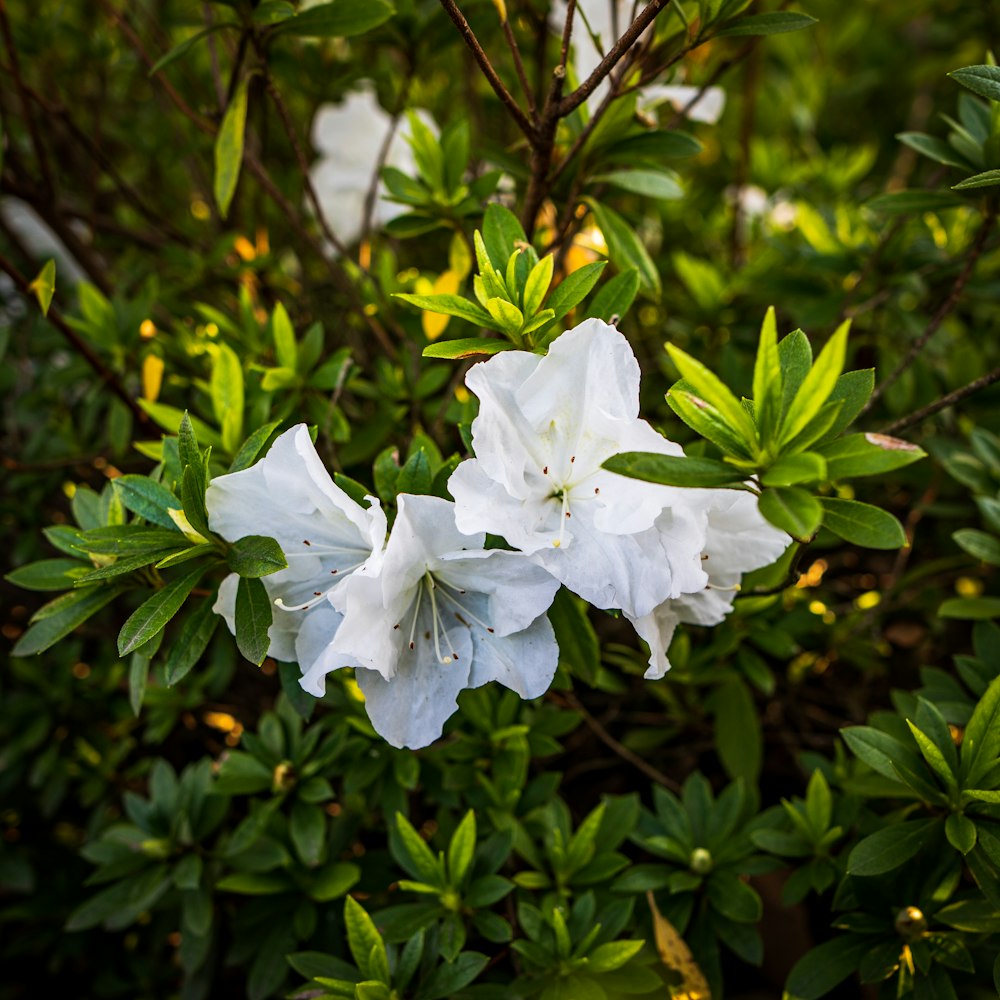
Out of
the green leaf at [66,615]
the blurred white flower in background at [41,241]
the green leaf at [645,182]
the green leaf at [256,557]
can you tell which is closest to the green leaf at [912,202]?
the green leaf at [645,182]

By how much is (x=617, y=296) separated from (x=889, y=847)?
2.66 feet

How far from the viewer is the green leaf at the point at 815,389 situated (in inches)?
36.5

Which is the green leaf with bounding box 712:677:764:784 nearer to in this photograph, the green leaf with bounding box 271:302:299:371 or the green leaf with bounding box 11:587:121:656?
the green leaf with bounding box 271:302:299:371

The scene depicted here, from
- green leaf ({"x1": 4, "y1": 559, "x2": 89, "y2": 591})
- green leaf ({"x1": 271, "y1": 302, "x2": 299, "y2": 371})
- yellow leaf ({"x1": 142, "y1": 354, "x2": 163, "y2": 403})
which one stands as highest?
green leaf ({"x1": 271, "y1": 302, "x2": 299, "y2": 371})

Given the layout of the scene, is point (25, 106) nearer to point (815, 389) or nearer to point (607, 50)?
point (607, 50)

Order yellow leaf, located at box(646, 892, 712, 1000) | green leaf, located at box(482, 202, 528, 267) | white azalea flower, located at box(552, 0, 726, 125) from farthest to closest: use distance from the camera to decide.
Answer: white azalea flower, located at box(552, 0, 726, 125) < yellow leaf, located at box(646, 892, 712, 1000) < green leaf, located at box(482, 202, 528, 267)

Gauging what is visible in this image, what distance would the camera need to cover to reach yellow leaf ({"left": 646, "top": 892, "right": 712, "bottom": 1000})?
1371 mm

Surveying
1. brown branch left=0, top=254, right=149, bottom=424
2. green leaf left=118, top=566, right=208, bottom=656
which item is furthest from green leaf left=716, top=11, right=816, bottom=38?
brown branch left=0, top=254, right=149, bottom=424

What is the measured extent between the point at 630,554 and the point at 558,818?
2.09 ft

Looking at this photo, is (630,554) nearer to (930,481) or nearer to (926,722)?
(926,722)

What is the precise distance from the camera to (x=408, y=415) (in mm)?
1656

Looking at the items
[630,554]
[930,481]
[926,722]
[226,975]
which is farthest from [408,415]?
[226,975]

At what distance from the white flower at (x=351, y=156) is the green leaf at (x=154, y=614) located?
1204 millimetres

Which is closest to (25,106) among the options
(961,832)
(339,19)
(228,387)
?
(339,19)
